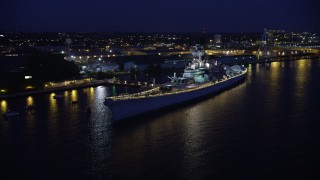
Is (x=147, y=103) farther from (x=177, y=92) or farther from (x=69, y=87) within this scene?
(x=69, y=87)

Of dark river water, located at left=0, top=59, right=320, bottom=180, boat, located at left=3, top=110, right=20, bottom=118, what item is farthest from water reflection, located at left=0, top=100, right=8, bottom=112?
boat, located at left=3, top=110, right=20, bottom=118

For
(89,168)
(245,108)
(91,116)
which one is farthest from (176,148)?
(245,108)

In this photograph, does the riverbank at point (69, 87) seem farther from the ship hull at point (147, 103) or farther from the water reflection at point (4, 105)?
the ship hull at point (147, 103)

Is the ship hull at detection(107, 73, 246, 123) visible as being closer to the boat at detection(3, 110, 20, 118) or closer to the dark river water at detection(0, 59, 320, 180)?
the dark river water at detection(0, 59, 320, 180)

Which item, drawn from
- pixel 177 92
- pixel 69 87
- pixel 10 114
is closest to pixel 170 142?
pixel 177 92

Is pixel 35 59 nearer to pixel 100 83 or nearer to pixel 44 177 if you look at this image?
pixel 100 83

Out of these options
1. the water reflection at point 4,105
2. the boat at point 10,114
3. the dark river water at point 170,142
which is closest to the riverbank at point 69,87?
the water reflection at point 4,105
